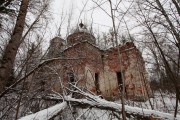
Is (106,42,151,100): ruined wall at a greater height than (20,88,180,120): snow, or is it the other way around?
(106,42,151,100): ruined wall

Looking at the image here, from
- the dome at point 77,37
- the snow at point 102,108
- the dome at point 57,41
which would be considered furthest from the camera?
the dome at point 77,37

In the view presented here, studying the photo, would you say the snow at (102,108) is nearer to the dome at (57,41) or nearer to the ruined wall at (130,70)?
the dome at (57,41)

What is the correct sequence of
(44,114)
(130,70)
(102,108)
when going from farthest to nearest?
(130,70) < (102,108) < (44,114)

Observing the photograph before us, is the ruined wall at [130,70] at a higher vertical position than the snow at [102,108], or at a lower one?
higher

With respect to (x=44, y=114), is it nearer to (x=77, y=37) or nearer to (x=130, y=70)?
(x=77, y=37)

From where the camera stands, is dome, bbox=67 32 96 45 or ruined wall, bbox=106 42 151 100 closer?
dome, bbox=67 32 96 45

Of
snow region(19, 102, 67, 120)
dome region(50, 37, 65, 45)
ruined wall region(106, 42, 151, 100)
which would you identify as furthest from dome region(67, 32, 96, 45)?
ruined wall region(106, 42, 151, 100)

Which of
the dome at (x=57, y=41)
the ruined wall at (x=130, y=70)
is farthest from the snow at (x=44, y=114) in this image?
the ruined wall at (x=130, y=70)

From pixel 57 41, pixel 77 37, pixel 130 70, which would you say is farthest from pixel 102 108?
pixel 130 70

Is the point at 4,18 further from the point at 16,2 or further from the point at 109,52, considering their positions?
the point at 109,52

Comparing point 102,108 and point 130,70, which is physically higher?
point 130,70

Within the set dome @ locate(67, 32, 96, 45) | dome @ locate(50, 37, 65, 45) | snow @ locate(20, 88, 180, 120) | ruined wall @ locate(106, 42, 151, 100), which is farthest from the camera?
ruined wall @ locate(106, 42, 151, 100)

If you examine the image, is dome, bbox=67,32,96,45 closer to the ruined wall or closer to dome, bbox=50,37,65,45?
dome, bbox=50,37,65,45

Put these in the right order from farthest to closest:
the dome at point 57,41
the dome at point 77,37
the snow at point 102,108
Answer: the dome at point 77,37
the dome at point 57,41
the snow at point 102,108
